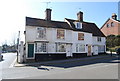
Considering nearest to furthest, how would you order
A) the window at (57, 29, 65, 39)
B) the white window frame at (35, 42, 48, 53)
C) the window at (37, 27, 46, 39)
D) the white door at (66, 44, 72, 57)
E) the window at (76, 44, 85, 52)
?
the white window frame at (35, 42, 48, 53) < the window at (37, 27, 46, 39) < the window at (57, 29, 65, 39) < the white door at (66, 44, 72, 57) < the window at (76, 44, 85, 52)

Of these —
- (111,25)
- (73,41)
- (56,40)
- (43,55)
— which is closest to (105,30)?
(111,25)

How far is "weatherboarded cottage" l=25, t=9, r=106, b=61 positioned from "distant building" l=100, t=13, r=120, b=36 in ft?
58.5

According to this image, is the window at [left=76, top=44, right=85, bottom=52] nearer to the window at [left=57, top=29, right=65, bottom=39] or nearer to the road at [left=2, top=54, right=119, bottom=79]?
the window at [left=57, top=29, right=65, bottom=39]

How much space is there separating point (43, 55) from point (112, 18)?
111 ft

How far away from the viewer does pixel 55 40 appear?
24.0 metres

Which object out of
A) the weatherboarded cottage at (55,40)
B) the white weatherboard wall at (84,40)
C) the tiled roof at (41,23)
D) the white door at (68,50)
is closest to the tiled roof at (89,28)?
the weatherboarded cottage at (55,40)

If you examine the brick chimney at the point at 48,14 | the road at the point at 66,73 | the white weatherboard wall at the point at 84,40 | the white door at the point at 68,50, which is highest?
the brick chimney at the point at 48,14

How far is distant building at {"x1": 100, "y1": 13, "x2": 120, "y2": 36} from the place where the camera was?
4433 cm

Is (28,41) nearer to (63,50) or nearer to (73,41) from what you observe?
(63,50)

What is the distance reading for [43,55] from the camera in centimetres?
2250

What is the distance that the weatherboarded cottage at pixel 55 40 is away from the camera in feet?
72.2

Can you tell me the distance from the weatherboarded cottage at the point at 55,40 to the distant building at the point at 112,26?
17.8 meters

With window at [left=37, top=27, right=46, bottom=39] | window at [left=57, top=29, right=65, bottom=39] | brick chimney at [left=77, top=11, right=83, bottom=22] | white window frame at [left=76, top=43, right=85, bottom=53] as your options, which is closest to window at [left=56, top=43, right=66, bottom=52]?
window at [left=57, top=29, right=65, bottom=39]

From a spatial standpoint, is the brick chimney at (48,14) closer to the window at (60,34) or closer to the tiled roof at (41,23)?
the tiled roof at (41,23)
